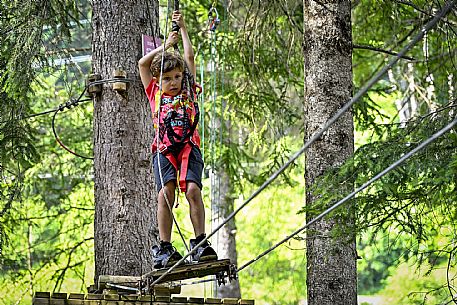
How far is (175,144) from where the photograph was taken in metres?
4.39

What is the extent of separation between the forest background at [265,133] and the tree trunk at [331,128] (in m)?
0.24

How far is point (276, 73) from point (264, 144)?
1.29 metres

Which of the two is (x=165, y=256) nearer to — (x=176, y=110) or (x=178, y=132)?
(x=178, y=132)

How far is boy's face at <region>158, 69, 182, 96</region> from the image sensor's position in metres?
4.46

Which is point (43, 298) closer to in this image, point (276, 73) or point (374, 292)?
point (276, 73)

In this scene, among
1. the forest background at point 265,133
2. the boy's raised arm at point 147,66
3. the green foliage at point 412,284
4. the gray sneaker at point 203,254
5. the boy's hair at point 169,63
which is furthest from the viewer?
the green foliage at point 412,284

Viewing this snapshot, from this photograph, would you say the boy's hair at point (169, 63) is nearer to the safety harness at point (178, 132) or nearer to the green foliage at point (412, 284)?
the safety harness at point (178, 132)

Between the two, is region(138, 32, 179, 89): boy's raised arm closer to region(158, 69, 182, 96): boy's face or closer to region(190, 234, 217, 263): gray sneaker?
region(158, 69, 182, 96): boy's face

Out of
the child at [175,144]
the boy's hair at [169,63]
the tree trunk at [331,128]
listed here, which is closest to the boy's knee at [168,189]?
the child at [175,144]

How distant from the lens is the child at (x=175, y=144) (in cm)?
434

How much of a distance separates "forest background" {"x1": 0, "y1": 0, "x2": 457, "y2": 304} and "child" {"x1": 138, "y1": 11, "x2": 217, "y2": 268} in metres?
0.72

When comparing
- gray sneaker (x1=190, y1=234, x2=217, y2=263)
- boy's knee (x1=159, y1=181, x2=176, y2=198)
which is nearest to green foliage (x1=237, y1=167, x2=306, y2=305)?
boy's knee (x1=159, y1=181, x2=176, y2=198)

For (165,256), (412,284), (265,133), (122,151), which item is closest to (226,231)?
(265,133)

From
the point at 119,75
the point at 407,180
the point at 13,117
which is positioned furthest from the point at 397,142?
the point at 13,117
